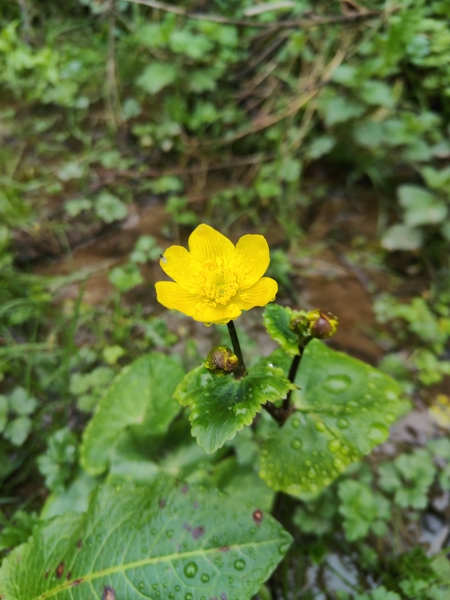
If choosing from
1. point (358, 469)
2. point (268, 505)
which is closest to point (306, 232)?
point (358, 469)

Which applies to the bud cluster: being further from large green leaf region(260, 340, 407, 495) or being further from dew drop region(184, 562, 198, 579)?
dew drop region(184, 562, 198, 579)

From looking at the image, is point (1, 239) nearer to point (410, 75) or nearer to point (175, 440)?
point (175, 440)

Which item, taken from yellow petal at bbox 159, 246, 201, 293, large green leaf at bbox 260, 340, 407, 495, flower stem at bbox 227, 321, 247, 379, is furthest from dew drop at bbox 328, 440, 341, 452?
yellow petal at bbox 159, 246, 201, 293

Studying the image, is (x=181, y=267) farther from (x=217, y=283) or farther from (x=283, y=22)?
(x=283, y=22)

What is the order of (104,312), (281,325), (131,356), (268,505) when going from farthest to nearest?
(104,312) < (131,356) < (268,505) < (281,325)

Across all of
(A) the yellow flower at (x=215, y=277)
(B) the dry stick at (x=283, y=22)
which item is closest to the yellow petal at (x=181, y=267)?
(A) the yellow flower at (x=215, y=277)

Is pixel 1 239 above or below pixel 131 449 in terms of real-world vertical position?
above

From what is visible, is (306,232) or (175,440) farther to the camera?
(306,232)
